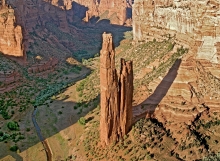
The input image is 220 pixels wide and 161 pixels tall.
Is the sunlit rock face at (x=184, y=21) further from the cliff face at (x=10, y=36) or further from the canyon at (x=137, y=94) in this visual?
the cliff face at (x=10, y=36)

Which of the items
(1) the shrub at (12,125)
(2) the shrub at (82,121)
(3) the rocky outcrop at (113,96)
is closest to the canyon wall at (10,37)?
(1) the shrub at (12,125)

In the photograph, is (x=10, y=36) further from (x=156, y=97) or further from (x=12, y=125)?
(x=156, y=97)

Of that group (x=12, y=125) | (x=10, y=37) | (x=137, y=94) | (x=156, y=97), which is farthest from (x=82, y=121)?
(x=10, y=37)

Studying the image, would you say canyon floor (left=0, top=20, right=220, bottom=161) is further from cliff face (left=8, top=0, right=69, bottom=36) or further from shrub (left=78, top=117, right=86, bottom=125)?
cliff face (left=8, top=0, right=69, bottom=36)

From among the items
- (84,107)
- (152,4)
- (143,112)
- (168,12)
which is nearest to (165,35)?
(168,12)

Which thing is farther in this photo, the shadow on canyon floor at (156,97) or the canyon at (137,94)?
the shadow on canyon floor at (156,97)

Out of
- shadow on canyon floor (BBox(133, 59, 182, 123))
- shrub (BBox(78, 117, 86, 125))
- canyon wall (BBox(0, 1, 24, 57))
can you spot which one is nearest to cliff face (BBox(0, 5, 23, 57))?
canyon wall (BBox(0, 1, 24, 57))
